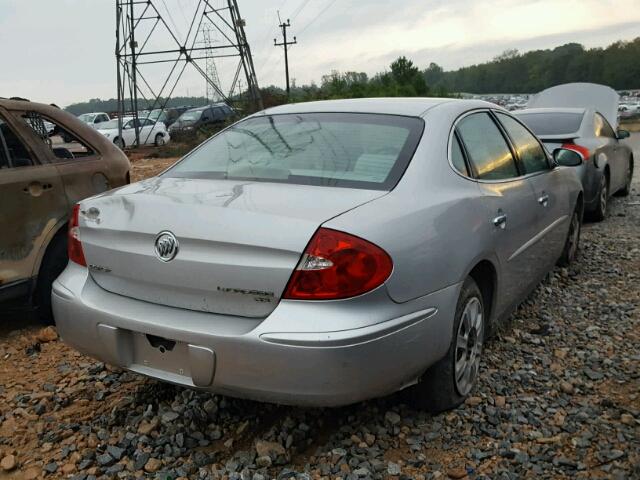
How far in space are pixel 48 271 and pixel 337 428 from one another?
244cm

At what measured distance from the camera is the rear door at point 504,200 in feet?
10.3

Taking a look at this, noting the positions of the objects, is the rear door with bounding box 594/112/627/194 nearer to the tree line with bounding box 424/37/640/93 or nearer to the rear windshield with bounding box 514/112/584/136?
the rear windshield with bounding box 514/112/584/136

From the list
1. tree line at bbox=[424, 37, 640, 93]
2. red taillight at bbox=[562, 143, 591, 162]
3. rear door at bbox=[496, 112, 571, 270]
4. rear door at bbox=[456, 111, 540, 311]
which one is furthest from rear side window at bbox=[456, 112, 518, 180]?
tree line at bbox=[424, 37, 640, 93]

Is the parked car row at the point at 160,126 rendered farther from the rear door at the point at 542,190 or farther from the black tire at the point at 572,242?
the rear door at the point at 542,190

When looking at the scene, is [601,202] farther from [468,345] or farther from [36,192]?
[36,192]

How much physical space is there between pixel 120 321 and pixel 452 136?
1774 millimetres

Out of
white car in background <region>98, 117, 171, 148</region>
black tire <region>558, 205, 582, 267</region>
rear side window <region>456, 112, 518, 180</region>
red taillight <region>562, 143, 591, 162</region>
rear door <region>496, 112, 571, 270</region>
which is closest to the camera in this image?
rear side window <region>456, 112, 518, 180</region>

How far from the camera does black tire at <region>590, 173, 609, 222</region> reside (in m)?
7.11

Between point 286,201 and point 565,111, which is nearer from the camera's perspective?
point 286,201

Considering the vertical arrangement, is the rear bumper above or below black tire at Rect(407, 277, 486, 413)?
above

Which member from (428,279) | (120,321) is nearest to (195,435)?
(120,321)

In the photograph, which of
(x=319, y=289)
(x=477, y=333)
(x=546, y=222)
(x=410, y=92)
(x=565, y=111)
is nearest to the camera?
(x=319, y=289)

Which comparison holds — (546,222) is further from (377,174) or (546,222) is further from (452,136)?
(377,174)

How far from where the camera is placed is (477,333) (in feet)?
9.86
